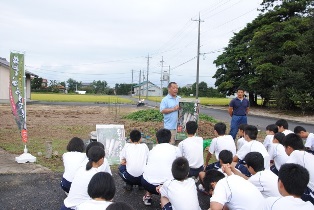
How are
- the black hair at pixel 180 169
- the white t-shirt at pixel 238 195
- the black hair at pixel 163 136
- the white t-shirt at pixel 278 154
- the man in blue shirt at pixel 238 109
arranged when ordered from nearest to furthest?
the white t-shirt at pixel 238 195 < the black hair at pixel 180 169 < the black hair at pixel 163 136 < the white t-shirt at pixel 278 154 < the man in blue shirt at pixel 238 109

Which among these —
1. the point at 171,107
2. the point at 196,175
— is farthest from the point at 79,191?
the point at 171,107

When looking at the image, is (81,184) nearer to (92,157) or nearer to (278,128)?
(92,157)

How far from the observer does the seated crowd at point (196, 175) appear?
2.67 meters

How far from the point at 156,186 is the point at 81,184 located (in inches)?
52.2

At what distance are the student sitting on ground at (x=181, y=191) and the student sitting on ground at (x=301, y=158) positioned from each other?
56.8 inches

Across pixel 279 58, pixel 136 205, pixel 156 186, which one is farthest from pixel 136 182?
pixel 279 58

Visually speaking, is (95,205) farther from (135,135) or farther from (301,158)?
(301,158)

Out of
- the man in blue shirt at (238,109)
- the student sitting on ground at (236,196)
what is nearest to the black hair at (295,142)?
the student sitting on ground at (236,196)

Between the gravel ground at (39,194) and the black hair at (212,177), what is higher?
the black hair at (212,177)

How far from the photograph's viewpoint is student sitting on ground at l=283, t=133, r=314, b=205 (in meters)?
3.77

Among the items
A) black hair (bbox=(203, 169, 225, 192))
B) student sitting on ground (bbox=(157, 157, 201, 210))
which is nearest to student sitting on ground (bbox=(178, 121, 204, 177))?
student sitting on ground (bbox=(157, 157, 201, 210))

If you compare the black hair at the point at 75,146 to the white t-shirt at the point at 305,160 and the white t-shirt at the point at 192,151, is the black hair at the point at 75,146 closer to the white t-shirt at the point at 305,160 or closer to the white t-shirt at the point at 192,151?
the white t-shirt at the point at 192,151

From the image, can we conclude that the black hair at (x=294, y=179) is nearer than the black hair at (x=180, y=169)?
Yes

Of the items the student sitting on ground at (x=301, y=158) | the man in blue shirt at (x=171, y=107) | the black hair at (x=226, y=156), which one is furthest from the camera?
the man in blue shirt at (x=171, y=107)
